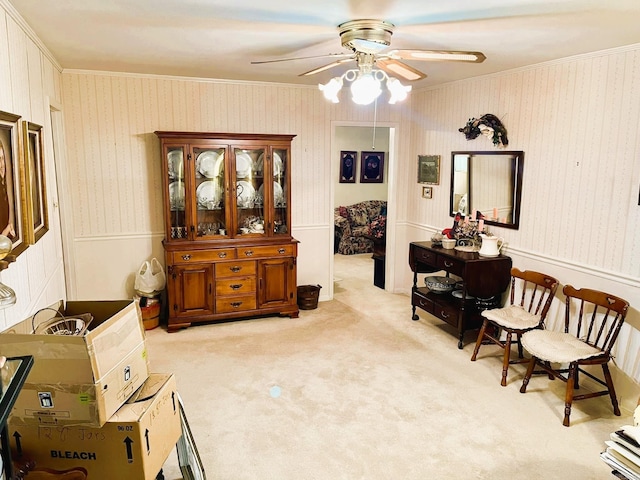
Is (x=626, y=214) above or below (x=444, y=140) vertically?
below

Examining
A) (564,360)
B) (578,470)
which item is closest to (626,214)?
(564,360)

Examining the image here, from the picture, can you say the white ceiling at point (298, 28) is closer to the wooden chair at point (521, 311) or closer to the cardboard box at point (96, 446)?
the wooden chair at point (521, 311)

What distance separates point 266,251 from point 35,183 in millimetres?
2259

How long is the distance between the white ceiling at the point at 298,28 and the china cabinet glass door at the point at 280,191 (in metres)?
1.11

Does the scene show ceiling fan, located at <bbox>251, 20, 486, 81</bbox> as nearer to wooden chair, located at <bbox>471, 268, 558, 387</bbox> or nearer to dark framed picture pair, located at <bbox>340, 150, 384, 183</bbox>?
wooden chair, located at <bbox>471, 268, 558, 387</bbox>

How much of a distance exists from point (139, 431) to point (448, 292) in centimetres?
347

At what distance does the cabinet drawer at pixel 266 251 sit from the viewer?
4617 mm

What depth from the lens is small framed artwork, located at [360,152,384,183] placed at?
27.7 feet

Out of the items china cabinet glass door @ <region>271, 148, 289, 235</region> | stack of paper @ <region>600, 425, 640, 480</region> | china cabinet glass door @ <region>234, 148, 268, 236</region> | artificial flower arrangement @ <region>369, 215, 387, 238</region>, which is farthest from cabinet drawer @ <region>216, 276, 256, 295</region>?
stack of paper @ <region>600, 425, 640, 480</region>

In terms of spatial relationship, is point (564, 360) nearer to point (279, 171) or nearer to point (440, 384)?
point (440, 384)

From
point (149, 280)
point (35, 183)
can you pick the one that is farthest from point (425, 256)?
point (35, 183)

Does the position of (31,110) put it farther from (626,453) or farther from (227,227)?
(626,453)

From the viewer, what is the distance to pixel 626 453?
181 cm

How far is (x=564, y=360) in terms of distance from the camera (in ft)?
9.70
